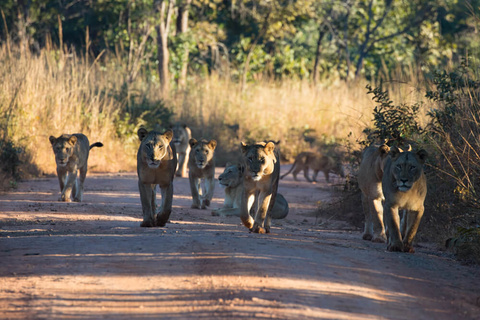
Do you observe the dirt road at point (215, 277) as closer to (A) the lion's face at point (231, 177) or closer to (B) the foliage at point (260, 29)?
(A) the lion's face at point (231, 177)

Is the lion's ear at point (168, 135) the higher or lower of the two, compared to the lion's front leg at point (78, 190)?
higher

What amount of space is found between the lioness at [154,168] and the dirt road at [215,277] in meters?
0.26

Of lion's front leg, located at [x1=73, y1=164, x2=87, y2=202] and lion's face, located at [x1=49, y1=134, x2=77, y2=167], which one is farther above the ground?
lion's face, located at [x1=49, y1=134, x2=77, y2=167]

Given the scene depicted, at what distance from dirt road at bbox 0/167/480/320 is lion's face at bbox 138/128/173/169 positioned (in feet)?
2.26

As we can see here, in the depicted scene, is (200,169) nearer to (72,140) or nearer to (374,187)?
(72,140)

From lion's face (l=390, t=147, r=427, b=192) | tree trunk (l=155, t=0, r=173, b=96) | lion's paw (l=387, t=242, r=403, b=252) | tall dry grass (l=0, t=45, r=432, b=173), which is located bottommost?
lion's paw (l=387, t=242, r=403, b=252)

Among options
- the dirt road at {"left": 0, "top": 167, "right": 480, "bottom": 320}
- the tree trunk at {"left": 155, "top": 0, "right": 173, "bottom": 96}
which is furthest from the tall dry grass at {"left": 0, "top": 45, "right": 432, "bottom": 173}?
the dirt road at {"left": 0, "top": 167, "right": 480, "bottom": 320}

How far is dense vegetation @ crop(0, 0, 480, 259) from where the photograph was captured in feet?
30.7

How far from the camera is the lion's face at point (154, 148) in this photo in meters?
7.39

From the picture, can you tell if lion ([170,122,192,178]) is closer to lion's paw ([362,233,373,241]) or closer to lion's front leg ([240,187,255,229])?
lion's paw ([362,233,373,241])

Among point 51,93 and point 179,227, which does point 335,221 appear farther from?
point 51,93

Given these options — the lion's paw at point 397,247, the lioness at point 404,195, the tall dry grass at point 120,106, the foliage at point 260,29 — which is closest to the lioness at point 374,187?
the lioness at point 404,195

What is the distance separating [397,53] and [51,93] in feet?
62.5

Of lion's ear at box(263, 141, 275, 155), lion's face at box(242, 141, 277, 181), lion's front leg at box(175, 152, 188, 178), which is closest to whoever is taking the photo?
lion's face at box(242, 141, 277, 181)
